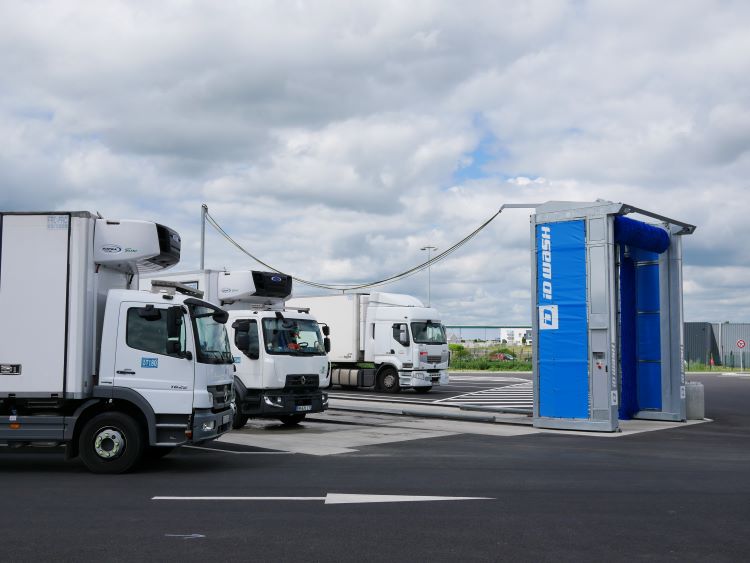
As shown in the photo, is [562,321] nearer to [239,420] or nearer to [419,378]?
[239,420]

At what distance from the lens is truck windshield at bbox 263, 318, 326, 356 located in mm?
15930

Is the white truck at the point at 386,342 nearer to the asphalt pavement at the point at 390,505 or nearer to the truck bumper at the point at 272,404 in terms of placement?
the truck bumper at the point at 272,404

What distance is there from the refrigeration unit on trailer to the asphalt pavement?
9.22 ft

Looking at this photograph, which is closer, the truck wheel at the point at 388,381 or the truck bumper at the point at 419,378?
the truck bumper at the point at 419,378

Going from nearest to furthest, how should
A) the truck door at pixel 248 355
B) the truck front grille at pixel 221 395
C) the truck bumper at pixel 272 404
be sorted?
1. the truck front grille at pixel 221 395
2. the truck bumper at pixel 272 404
3. the truck door at pixel 248 355

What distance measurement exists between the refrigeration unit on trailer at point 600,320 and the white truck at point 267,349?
4948 millimetres

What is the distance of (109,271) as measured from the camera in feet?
36.3

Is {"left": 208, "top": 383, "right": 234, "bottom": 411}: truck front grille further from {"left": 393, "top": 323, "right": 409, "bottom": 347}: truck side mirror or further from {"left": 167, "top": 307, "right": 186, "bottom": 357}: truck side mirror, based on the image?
{"left": 393, "top": 323, "right": 409, "bottom": 347}: truck side mirror

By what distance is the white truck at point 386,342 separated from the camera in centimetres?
2825

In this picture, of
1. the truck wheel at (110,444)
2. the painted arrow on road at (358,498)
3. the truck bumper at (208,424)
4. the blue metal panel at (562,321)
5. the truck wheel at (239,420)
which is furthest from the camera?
the blue metal panel at (562,321)

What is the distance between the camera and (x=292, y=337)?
16250 mm

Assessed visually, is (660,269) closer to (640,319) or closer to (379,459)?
(640,319)

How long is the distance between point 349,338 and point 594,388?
14.3 meters

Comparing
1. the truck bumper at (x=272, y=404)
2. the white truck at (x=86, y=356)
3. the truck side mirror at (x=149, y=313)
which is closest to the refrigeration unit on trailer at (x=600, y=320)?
the truck bumper at (x=272, y=404)
